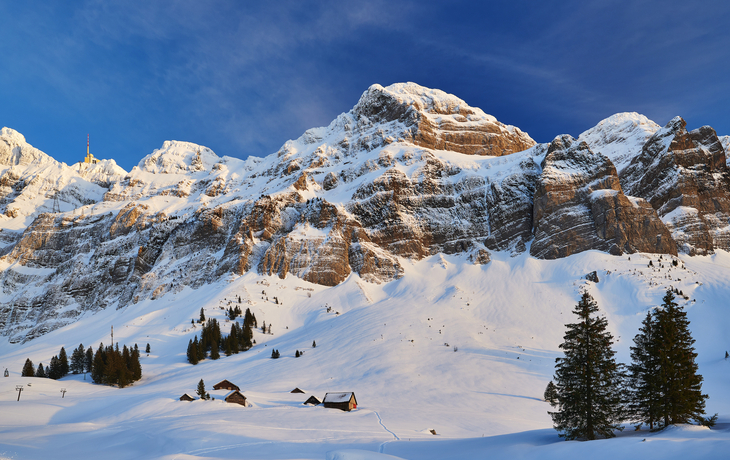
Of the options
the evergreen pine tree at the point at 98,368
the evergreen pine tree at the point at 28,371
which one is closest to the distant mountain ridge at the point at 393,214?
the evergreen pine tree at the point at 28,371

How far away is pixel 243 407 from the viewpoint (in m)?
48.3

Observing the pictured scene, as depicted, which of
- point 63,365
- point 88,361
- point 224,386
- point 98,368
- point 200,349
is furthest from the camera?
point 200,349

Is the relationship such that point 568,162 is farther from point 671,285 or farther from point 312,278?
→ point 312,278

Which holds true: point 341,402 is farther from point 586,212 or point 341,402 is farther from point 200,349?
point 586,212

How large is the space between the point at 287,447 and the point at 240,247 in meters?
105

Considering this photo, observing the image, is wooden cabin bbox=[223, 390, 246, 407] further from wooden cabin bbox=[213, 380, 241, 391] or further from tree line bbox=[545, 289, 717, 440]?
tree line bbox=[545, 289, 717, 440]

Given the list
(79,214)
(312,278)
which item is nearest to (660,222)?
(312,278)

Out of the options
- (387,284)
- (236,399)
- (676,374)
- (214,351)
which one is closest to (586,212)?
(387,284)

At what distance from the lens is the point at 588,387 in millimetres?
24969

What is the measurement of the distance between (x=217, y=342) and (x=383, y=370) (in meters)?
40.3

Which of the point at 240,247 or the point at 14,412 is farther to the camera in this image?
the point at 240,247

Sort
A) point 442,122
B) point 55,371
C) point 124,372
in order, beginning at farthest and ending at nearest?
point 442,122 → point 55,371 → point 124,372

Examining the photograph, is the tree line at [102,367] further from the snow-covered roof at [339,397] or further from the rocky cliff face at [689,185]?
the rocky cliff face at [689,185]

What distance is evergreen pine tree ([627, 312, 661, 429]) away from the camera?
24.7m
